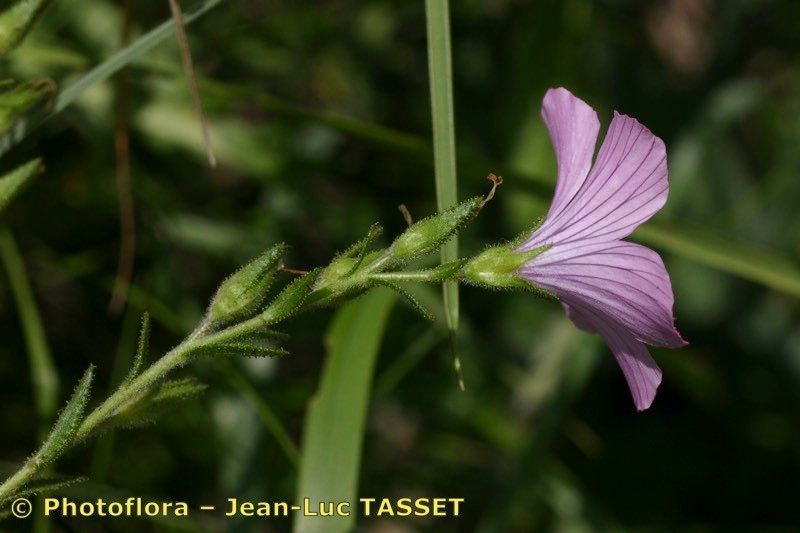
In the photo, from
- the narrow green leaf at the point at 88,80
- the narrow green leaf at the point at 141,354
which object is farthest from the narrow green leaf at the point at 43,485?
the narrow green leaf at the point at 88,80

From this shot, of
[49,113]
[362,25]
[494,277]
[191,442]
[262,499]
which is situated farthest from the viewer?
[362,25]

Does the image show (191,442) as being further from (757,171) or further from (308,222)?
(757,171)

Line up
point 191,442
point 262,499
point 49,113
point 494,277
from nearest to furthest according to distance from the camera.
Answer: point 494,277 → point 49,113 → point 262,499 → point 191,442

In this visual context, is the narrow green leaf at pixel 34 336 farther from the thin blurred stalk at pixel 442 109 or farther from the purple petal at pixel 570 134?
the purple petal at pixel 570 134

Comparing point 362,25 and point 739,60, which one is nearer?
point 362,25

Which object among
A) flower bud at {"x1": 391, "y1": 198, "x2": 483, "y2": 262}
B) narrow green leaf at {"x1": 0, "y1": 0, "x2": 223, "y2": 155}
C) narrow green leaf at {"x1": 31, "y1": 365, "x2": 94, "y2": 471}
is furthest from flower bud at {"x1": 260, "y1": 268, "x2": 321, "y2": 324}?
narrow green leaf at {"x1": 0, "y1": 0, "x2": 223, "y2": 155}

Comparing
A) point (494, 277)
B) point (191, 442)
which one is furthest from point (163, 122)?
point (494, 277)
